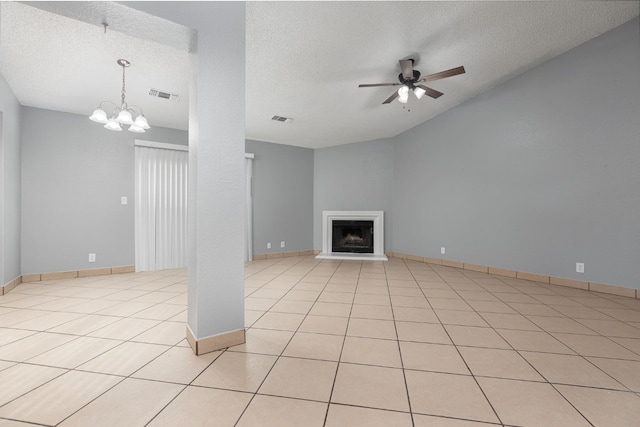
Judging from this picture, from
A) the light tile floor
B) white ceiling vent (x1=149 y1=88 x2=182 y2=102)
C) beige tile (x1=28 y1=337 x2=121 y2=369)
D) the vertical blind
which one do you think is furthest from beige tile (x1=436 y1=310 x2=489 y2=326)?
the vertical blind

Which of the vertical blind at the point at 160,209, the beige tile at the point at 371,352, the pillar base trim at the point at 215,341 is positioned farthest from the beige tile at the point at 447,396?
the vertical blind at the point at 160,209

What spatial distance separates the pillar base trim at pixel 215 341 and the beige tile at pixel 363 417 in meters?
0.92

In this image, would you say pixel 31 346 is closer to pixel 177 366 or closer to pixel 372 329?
pixel 177 366

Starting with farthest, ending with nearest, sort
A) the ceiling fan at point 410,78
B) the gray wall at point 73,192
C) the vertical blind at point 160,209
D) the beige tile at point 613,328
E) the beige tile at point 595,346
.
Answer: the vertical blind at point 160,209 → the gray wall at point 73,192 → the ceiling fan at point 410,78 → the beige tile at point 613,328 → the beige tile at point 595,346

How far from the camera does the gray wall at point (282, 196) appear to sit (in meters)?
5.94

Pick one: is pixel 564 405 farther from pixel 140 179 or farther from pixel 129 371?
pixel 140 179

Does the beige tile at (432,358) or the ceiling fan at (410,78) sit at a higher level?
the ceiling fan at (410,78)

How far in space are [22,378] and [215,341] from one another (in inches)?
40.8

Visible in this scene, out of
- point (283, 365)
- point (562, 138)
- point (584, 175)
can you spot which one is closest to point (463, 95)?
point (562, 138)

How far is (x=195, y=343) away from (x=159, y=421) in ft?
2.00

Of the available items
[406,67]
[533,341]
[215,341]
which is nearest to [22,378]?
[215,341]

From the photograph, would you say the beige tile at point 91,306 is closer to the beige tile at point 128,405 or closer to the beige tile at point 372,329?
the beige tile at point 128,405

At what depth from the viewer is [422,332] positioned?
2148 millimetres

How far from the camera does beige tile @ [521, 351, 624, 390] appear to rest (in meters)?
1.49
